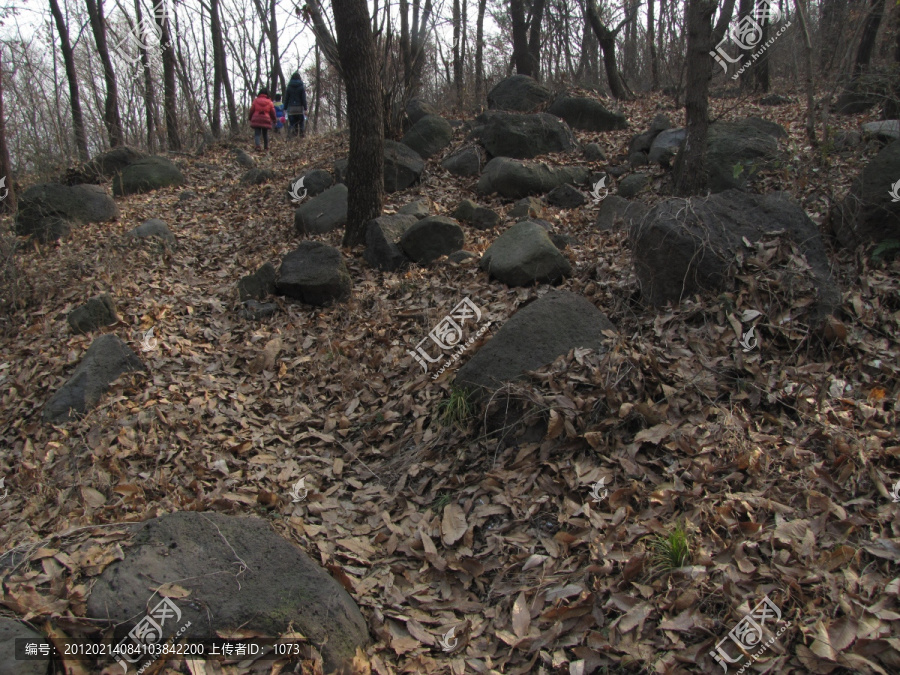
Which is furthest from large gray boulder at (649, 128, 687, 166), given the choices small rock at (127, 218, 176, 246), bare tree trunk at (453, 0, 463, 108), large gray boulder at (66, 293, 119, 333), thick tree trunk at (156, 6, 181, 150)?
thick tree trunk at (156, 6, 181, 150)

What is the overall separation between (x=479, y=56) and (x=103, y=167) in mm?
10263

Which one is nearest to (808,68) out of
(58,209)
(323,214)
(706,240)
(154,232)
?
(706,240)

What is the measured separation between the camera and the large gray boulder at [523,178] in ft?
28.1

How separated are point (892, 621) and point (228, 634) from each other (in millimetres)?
2761

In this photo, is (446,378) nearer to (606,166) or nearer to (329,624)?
(329,624)

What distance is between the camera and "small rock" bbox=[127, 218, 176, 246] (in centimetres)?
796

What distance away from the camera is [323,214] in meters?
8.28

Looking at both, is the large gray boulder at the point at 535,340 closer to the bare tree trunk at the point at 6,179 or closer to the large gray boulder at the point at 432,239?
the large gray boulder at the point at 432,239

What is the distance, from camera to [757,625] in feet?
7.92

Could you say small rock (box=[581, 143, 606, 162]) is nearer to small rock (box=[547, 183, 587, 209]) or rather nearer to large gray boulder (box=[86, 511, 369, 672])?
small rock (box=[547, 183, 587, 209])

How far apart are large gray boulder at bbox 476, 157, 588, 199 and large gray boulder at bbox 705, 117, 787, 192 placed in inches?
80.5

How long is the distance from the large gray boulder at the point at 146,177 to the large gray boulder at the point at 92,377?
641 centimetres

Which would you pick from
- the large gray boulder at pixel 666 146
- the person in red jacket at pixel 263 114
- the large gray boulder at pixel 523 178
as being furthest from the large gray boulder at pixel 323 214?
the person in red jacket at pixel 263 114

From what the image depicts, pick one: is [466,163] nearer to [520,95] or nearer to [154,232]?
[520,95]
